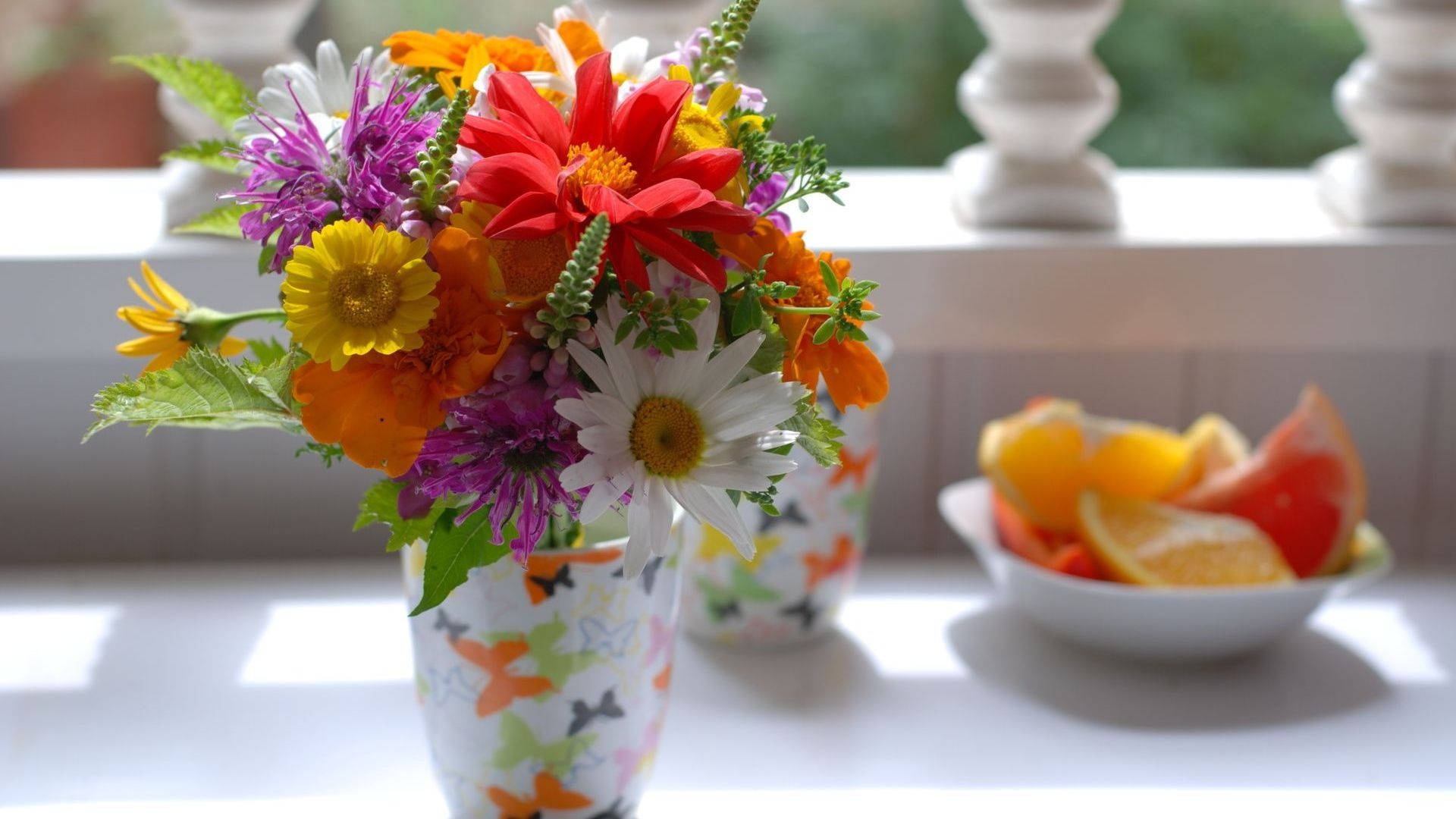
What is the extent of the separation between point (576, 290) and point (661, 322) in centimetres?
4

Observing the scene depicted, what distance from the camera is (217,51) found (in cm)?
89

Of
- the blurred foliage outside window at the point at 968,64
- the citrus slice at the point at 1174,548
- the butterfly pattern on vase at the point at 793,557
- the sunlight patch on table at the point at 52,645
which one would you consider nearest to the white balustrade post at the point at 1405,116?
the citrus slice at the point at 1174,548

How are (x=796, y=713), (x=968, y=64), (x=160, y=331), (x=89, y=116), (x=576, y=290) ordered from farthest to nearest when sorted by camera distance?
(x=968, y=64)
(x=89, y=116)
(x=796, y=713)
(x=160, y=331)
(x=576, y=290)

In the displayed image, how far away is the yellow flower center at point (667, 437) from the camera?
1.49ft

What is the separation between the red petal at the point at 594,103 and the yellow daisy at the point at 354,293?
0.07m

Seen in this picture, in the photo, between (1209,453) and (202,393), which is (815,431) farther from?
(1209,453)

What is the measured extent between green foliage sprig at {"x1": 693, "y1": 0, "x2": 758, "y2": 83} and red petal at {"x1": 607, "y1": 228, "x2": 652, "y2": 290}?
0.29ft

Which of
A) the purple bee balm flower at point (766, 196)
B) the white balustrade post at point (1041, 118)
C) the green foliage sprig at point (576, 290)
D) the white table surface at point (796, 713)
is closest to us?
the green foliage sprig at point (576, 290)

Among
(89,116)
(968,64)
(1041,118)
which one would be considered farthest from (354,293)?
(968,64)

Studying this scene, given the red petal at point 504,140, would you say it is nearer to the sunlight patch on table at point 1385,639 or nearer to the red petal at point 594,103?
the red petal at point 594,103

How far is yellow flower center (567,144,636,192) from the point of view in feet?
1.47

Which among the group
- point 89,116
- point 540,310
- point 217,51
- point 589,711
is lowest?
point 589,711

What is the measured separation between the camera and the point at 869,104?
3959mm

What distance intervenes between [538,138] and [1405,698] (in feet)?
1.93
